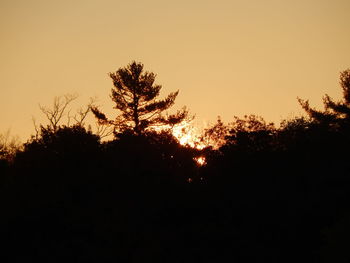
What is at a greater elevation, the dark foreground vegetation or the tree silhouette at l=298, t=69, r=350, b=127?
the tree silhouette at l=298, t=69, r=350, b=127

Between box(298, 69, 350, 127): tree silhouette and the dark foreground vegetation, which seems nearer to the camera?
the dark foreground vegetation

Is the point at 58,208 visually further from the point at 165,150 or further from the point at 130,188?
the point at 165,150

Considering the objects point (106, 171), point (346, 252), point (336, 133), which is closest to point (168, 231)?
point (106, 171)

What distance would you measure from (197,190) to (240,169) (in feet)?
9.07

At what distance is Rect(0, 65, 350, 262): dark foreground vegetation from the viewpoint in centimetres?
1259

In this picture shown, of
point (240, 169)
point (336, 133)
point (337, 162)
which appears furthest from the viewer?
point (336, 133)

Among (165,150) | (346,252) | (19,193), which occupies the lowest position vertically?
(346,252)

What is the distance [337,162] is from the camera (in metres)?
19.0

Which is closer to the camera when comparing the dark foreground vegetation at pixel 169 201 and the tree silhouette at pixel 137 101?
the dark foreground vegetation at pixel 169 201

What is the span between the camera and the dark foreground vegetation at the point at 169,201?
41.3 feet

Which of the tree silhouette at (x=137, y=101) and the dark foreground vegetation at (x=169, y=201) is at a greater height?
the tree silhouette at (x=137, y=101)

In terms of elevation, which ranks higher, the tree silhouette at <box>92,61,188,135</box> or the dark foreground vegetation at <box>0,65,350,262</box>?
the tree silhouette at <box>92,61,188,135</box>

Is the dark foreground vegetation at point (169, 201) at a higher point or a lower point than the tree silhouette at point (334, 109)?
lower

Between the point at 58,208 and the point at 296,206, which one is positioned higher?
the point at 58,208
